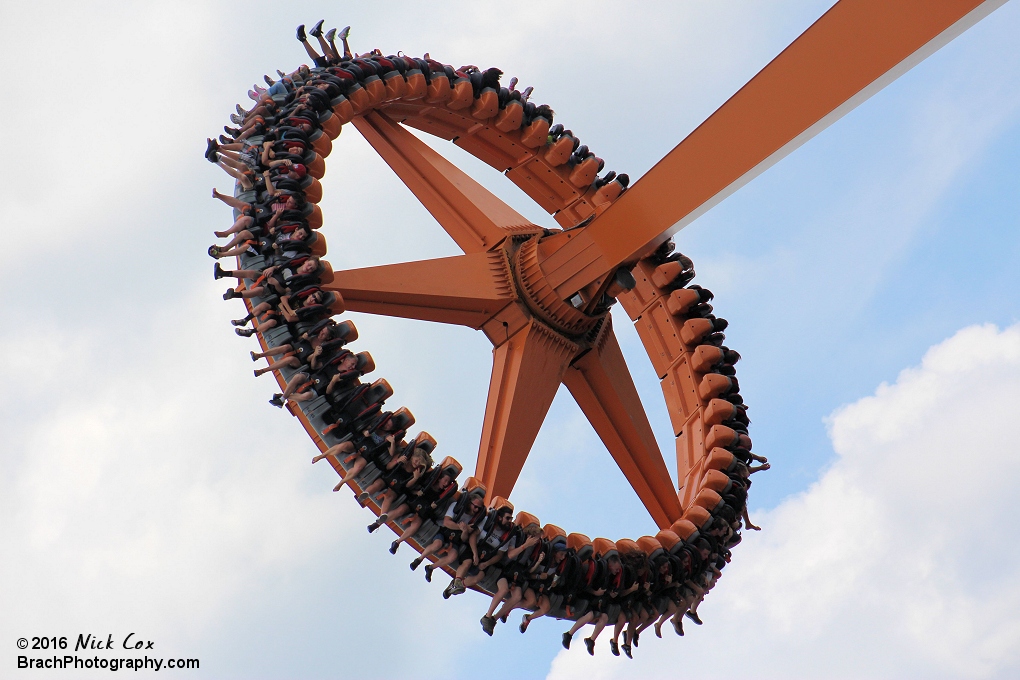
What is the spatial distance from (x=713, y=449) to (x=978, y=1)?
606cm

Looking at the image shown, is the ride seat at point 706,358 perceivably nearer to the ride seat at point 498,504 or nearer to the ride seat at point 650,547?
the ride seat at point 650,547

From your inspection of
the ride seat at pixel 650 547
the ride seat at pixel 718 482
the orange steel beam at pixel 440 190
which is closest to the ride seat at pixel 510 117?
the orange steel beam at pixel 440 190

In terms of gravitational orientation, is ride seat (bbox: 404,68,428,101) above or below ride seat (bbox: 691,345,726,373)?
above

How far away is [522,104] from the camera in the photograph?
14.7 m

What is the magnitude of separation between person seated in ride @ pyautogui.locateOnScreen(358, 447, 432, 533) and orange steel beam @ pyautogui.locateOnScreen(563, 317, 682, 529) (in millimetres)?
4579

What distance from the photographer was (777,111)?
1089 cm

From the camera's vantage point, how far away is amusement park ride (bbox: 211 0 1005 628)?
1039 centimetres

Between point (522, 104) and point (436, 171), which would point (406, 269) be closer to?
point (436, 171)

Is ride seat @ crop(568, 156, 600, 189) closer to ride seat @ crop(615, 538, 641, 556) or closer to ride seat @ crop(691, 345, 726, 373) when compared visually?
ride seat @ crop(691, 345, 726, 373)

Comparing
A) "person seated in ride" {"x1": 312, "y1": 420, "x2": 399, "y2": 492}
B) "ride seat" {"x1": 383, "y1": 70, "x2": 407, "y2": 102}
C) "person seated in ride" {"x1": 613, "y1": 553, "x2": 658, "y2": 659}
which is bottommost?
"person seated in ride" {"x1": 613, "y1": 553, "x2": 658, "y2": 659}

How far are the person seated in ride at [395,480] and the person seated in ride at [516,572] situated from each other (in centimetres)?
127

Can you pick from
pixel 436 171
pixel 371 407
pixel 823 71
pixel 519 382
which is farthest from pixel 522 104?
pixel 371 407

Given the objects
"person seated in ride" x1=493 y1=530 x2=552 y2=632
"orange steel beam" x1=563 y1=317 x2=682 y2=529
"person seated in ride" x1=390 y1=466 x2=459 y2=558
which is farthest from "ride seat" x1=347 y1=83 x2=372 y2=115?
"person seated in ride" x1=493 y1=530 x2=552 y2=632

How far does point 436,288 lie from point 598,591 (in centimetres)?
408
